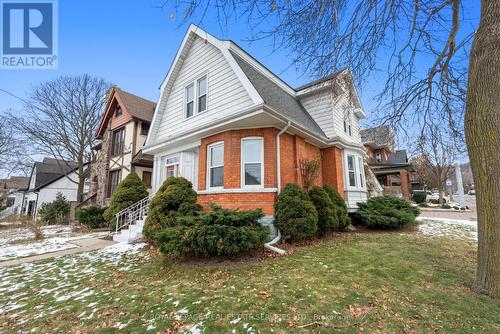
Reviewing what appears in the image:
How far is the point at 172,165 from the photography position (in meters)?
11.0

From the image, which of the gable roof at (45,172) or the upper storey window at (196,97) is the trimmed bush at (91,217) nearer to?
the upper storey window at (196,97)

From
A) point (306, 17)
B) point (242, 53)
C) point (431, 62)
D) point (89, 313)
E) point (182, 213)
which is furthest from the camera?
point (242, 53)

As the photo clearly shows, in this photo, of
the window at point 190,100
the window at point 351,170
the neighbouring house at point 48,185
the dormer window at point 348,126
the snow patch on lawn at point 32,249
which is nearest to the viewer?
the snow patch on lawn at point 32,249

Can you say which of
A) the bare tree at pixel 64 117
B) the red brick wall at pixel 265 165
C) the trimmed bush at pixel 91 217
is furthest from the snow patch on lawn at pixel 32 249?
the bare tree at pixel 64 117

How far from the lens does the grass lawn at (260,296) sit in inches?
117

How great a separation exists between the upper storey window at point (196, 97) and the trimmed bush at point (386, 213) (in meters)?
8.36

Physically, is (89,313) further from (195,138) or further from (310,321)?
(195,138)

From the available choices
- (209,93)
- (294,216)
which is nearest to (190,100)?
(209,93)

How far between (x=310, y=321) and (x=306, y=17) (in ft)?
16.7

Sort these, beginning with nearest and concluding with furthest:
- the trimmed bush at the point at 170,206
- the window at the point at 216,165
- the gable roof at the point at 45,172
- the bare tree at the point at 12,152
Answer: the trimmed bush at the point at 170,206
the window at the point at 216,165
the bare tree at the point at 12,152
the gable roof at the point at 45,172

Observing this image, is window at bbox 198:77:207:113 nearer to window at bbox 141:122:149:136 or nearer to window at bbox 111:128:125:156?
window at bbox 141:122:149:136

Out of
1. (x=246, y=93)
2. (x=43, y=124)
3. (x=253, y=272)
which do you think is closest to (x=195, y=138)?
(x=246, y=93)

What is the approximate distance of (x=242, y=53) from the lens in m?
9.02

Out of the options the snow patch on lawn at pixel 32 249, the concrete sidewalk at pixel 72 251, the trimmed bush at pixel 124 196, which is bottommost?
the snow patch on lawn at pixel 32 249
